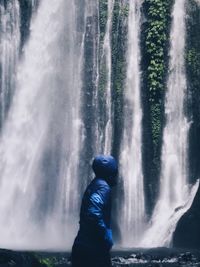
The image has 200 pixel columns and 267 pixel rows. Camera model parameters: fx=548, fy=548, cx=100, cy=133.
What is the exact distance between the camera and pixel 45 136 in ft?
101

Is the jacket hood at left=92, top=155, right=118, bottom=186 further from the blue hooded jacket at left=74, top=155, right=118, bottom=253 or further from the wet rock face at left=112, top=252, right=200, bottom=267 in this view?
the wet rock face at left=112, top=252, right=200, bottom=267

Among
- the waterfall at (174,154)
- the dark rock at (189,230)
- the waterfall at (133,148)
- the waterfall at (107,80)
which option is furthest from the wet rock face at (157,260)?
the waterfall at (107,80)

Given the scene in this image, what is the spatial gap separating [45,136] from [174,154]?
290 inches

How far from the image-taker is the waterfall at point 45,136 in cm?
2894

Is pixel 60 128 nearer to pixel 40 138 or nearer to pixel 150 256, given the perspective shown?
pixel 40 138

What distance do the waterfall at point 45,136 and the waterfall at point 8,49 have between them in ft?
1.45

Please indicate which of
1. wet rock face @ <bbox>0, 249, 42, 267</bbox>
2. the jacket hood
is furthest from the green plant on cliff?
the jacket hood

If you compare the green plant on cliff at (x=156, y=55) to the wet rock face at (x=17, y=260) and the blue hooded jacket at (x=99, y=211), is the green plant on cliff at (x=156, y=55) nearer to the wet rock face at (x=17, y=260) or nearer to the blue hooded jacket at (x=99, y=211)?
the wet rock face at (x=17, y=260)

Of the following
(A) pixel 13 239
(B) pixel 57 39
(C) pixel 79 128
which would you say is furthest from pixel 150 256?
(B) pixel 57 39

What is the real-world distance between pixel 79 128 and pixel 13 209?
18.7 feet

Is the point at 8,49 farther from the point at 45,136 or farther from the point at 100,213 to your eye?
the point at 100,213

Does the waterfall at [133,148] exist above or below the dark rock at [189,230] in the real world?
above

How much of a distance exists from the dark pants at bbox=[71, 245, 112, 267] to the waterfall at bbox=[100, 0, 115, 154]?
81.3 ft

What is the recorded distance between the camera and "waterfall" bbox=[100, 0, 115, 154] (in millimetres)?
29812
